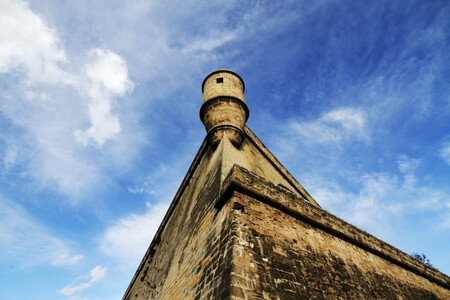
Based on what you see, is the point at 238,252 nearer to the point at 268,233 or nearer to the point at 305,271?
the point at 268,233

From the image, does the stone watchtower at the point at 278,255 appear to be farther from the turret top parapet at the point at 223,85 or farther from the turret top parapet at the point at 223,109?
the turret top parapet at the point at 223,85

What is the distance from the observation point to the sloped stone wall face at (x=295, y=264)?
2.69m

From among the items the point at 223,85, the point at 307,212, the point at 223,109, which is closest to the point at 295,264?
the point at 307,212

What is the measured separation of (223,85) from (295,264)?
5.87 m

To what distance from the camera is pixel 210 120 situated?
687 cm

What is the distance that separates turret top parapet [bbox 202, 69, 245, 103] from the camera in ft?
24.0

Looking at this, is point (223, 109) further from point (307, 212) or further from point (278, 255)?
point (278, 255)

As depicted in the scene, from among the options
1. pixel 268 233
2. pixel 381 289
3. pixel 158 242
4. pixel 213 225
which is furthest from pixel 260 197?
pixel 158 242

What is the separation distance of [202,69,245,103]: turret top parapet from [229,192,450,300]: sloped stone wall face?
446 centimetres

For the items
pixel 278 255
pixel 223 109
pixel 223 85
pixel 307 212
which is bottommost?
pixel 278 255

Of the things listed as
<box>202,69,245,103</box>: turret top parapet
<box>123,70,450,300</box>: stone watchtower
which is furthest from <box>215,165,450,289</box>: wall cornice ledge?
<box>202,69,245,103</box>: turret top parapet

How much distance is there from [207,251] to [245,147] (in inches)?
172

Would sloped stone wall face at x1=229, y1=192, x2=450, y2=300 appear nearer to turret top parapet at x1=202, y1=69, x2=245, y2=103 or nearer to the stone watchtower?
the stone watchtower

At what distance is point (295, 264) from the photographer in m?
3.25
